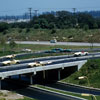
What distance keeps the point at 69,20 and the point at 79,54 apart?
267 feet

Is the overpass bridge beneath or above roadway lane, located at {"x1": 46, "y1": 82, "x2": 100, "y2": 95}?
above

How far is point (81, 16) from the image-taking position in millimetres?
156875

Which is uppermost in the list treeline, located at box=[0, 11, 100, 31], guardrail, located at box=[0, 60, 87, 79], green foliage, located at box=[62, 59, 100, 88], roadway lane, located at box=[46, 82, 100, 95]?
treeline, located at box=[0, 11, 100, 31]

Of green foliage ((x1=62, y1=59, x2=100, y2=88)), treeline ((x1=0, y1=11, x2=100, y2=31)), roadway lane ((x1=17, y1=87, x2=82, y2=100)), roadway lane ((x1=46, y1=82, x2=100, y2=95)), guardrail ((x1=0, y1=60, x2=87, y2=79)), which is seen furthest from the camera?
treeline ((x1=0, y1=11, x2=100, y2=31))

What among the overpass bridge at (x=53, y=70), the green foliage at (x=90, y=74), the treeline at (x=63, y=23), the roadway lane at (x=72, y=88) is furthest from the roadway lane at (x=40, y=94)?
the treeline at (x=63, y=23)

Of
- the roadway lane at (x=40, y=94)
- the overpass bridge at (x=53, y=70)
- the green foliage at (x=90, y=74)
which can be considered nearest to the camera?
the roadway lane at (x=40, y=94)

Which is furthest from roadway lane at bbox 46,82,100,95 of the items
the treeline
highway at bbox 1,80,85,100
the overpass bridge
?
the treeline

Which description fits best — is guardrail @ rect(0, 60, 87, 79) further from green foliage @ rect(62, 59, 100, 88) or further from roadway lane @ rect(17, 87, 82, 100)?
roadway lane @ rect(17, 87, 82, 100)

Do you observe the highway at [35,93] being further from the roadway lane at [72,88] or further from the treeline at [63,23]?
the treeline at [63,23]

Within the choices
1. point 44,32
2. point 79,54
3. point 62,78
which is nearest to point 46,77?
point 62,78

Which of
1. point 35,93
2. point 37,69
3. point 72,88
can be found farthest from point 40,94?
point 37,69

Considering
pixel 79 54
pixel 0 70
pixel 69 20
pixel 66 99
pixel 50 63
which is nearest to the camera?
pixel 66 99

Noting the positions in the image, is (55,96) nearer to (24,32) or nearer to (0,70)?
(0,70)

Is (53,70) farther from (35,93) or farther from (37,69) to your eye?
(35,93)
